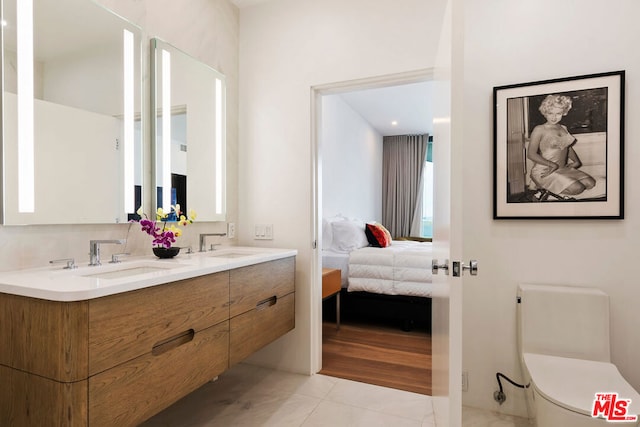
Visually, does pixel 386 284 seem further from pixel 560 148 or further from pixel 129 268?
pixel 129 268

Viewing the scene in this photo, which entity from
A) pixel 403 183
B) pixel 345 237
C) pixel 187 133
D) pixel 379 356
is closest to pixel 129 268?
pixel 187 133

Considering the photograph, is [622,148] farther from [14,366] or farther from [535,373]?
[14,366]

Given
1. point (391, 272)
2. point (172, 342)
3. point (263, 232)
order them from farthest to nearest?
point (391, 272), point (263, 232), point (172, 342)

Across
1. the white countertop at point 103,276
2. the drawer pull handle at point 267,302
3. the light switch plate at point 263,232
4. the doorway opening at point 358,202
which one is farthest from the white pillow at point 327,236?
the white countertop at point 103,276

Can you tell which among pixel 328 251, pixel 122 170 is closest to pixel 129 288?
pixel 122 170

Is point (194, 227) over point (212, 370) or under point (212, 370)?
over

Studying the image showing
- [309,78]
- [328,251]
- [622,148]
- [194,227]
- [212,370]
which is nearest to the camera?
[212,370]

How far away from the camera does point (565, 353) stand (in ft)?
5.65

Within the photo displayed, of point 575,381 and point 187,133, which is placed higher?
point 187,133

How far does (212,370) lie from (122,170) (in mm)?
1093

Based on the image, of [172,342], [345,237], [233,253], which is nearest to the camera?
[172,342]

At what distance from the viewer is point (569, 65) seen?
183 centimetres

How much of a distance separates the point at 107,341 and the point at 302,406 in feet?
4.22

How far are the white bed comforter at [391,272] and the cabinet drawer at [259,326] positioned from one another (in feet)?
3.98
